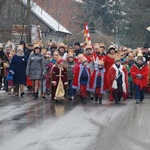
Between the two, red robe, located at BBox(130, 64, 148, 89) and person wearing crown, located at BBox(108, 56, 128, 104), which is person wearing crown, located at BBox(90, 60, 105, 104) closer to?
person wearing crown, located at BBox(108, 56, 128, 104)

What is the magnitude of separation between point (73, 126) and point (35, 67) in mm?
7580

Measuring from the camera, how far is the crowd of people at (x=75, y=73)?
2016 centimetres

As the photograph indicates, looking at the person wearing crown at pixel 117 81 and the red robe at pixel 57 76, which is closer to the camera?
the person wearing crown at pixel 117 81

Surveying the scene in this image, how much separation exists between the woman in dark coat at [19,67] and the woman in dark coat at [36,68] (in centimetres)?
75

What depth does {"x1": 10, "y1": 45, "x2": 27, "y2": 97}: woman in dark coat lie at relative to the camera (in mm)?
22109

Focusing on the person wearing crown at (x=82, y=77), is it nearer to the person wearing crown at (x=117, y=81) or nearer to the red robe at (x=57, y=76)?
the red robe at (x=57, y=76)

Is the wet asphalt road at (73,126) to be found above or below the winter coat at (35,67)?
below

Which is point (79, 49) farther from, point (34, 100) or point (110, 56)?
point (34, 100)

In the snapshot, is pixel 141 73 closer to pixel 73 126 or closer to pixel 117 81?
pixel 117 81

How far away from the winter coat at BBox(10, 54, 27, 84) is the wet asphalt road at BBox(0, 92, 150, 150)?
2.36 meters

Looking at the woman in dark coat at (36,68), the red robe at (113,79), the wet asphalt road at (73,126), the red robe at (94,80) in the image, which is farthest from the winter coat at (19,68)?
the red robe at (113,79)

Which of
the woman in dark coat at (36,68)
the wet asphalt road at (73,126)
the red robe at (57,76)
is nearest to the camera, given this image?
the wet asphalt road at (73,126)

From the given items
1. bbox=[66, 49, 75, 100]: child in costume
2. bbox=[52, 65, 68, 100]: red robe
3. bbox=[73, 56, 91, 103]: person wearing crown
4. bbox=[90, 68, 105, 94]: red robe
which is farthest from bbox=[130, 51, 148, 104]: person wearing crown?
bbox=[52, 65, 68, 100]: red robe

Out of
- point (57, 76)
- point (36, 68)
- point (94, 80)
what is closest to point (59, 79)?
point (57, 76)
